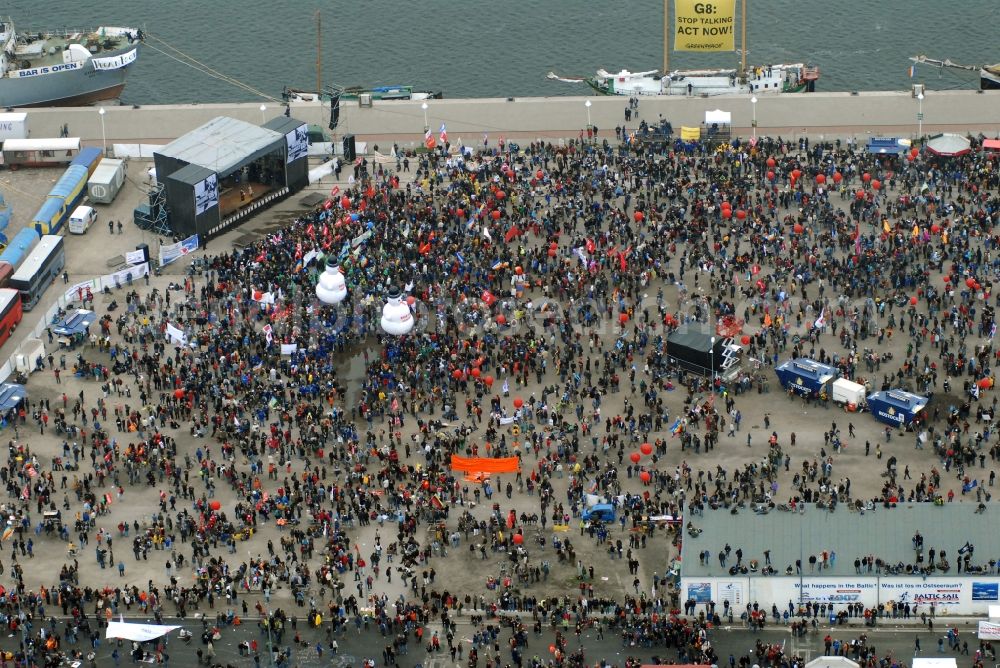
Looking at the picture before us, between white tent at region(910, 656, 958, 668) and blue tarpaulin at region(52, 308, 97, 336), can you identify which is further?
blue tarpaulin at region(52, 308, 97, 336)

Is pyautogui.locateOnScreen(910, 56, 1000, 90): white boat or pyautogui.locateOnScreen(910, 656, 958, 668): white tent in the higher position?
pyautogui.locateOnScreen(910, 56, 1000, 90): white boat

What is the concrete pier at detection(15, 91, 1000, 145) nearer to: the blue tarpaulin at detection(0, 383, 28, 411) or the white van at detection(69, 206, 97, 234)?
the white van at detection(69, 206, 97, 234)

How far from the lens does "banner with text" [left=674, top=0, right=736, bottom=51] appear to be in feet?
521

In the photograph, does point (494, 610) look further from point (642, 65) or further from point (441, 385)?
point (642, 65)

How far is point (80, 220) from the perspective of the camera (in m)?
142

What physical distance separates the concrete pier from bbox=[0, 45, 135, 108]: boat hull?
8.73 meters

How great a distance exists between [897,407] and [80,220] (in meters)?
57.6

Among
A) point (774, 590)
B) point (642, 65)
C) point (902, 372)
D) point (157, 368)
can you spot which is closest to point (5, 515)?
point (157, 368)

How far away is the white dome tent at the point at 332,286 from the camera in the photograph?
128m

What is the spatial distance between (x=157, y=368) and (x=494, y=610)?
30.1m

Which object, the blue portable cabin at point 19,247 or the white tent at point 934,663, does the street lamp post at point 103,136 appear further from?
the white tent at point 934,663

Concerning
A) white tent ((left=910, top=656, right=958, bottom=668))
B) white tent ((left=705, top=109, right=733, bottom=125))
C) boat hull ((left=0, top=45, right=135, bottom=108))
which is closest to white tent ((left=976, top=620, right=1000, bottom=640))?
white tent ((left=910, top=656, right=958, bottom=668))

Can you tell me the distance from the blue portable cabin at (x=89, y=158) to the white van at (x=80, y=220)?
545 centimetres

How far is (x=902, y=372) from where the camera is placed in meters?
119
